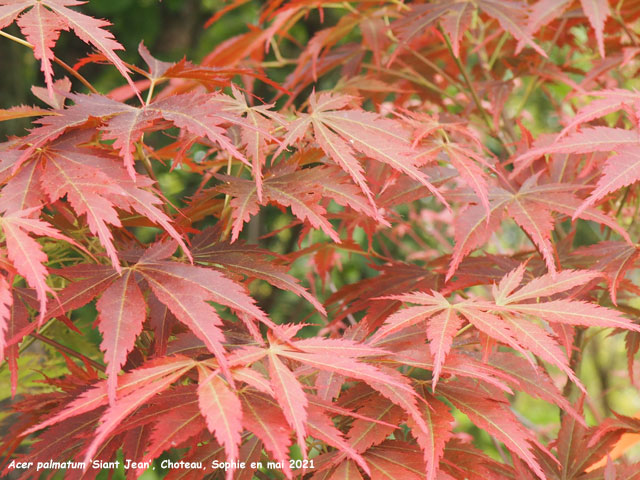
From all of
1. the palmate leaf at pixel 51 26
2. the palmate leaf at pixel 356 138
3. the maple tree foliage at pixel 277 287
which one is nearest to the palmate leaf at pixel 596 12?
the maple tree foliage at pixel 277 287

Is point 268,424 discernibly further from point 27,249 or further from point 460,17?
point 460,17

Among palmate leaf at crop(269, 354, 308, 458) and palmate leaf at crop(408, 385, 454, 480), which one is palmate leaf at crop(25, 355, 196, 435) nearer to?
palmate leaf at crop(269, 354, 308, 458)

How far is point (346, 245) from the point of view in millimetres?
868

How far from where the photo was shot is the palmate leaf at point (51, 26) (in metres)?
0.52

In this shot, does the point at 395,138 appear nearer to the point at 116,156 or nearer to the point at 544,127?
the point at 116,156

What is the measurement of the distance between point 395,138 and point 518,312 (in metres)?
0.20

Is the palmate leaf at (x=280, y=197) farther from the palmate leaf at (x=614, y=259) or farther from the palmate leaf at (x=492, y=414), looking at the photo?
the palmate leaf at (x=614, y=259)

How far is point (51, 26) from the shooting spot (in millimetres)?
529

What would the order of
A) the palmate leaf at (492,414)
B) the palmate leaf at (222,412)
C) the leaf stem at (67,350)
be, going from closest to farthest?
the palmate leaf at (222,412)
the palmate leaf at (492,414)
the leaf stem at (67,350)

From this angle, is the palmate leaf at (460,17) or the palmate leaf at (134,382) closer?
the palmate leaf at (134,382)

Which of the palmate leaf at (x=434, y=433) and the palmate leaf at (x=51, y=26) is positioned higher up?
the palmate leaf at (x=51, y=26)

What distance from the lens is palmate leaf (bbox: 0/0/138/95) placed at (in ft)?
1.70

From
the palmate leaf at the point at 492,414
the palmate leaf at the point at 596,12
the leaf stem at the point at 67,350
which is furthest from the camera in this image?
the palmate leaf at the point at 596,12

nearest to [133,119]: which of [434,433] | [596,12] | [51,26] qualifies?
[51,26]
